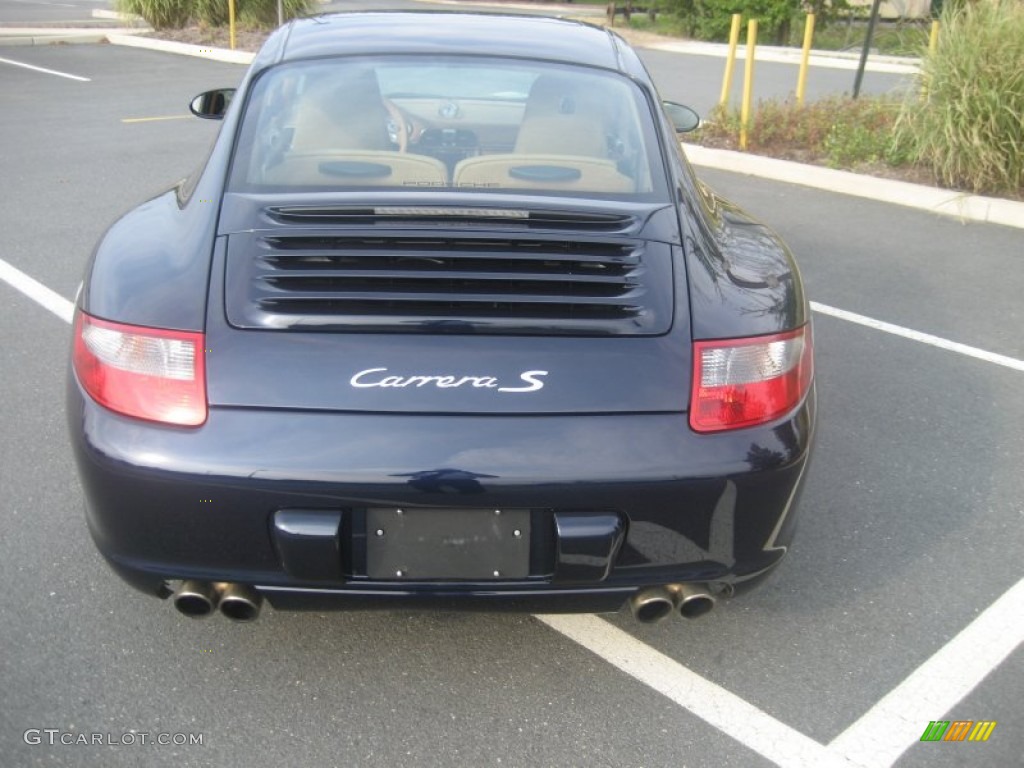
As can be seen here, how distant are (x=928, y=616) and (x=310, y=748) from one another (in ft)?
6.11

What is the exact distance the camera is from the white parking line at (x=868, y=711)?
2.49m

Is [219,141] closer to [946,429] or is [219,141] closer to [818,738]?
[818,738]

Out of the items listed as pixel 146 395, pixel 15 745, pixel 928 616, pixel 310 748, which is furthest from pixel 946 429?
pixel 15 745

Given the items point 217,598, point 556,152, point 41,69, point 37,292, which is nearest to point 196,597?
point 217,598

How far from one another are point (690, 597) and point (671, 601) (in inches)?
1.9

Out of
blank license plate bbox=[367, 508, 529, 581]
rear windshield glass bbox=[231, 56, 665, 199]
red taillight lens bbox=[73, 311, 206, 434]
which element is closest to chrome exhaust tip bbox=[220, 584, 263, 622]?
blank license plate bbox=[367, 508, 529, 581]

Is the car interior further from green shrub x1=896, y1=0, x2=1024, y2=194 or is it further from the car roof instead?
green shrub x1=896, y1=0, x2=1024, y2=194

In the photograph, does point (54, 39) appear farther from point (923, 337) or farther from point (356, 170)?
point (356, 170)

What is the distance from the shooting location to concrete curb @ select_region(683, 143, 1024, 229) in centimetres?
777

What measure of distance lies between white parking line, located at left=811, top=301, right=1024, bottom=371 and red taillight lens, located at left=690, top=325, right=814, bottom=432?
3000 millimetres

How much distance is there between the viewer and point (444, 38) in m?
3.44

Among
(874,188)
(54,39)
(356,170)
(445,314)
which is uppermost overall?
(356,170)

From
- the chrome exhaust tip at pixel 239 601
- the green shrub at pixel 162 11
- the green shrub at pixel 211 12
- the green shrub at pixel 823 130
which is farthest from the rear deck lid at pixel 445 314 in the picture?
the green shrub at pixel 162 11

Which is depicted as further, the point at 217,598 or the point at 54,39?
the point at 54,39
